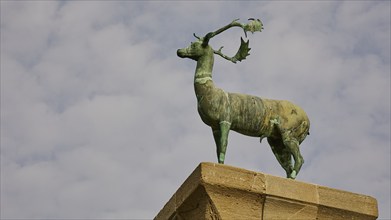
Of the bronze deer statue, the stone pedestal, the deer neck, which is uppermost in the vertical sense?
the deer neck

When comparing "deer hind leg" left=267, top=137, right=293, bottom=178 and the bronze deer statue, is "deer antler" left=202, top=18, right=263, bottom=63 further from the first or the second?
"deer hind leg" left=267, top=137, right=293, bottom=178

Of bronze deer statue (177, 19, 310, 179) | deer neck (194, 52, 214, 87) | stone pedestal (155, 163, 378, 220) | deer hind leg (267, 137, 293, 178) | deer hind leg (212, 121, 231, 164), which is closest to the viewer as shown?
stone pedestal (155, 163, 378, 220)

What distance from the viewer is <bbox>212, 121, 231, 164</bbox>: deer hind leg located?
31.4 feet

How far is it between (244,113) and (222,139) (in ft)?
1.87

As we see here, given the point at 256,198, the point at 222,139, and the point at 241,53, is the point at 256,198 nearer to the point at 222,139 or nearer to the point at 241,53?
the point at 222,139

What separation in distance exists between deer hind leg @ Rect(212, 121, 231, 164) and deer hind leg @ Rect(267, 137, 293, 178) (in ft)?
3.08

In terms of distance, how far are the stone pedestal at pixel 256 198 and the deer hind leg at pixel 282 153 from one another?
3.51 feet

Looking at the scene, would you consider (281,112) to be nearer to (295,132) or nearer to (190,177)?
(295,132)

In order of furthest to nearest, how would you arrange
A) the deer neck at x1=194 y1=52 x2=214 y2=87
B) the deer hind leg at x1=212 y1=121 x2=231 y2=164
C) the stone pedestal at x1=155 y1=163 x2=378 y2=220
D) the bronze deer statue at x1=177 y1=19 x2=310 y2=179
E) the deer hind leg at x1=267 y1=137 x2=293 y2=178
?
the deer hind leg at x1=267 y1=137 x2=293 y2=178
the deer neck at x1=194 y1=52 x2=214 y2=87
the bronze deer statue at x1=177 y1=19 x2=310 y2=179
the deer hind leg at x1=212 y1=121 x2=231 y2=164
the stone pedestal at x1=155 y1=163 x2=378 y2=220

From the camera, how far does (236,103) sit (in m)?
9.93

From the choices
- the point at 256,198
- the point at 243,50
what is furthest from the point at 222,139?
the point at 243,50

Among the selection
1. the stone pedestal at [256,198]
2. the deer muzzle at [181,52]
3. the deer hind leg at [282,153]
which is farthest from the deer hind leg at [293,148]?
the deer muzzle at [181,52]

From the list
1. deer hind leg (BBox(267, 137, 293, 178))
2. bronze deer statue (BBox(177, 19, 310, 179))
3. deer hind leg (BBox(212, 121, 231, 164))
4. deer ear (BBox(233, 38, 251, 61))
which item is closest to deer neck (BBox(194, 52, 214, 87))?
bronze deer statue (BBox(177, 19, 310, 179))

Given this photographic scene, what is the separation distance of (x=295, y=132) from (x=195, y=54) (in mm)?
1784
